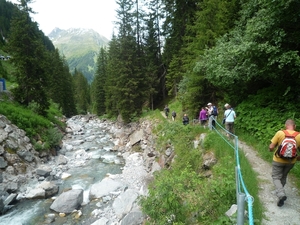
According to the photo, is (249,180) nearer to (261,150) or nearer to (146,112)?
(261,150)

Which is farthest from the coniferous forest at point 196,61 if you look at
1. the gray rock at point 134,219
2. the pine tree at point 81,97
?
the pine tree at point 81,97

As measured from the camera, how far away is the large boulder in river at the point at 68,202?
10680 mm

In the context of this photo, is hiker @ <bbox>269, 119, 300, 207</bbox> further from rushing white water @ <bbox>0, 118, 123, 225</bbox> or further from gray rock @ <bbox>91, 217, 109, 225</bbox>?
rushing white water @ <bbox>0, 118, 123, 225</bbox>

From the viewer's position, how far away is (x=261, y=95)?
10.8 m

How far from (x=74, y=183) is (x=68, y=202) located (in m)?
3.42

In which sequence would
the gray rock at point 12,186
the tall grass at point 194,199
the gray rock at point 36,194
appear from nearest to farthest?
the tall grass at point 194,199 → the gray rock at point 36,194 → the gray rock at point 12,186

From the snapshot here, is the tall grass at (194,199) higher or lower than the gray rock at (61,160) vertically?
higher

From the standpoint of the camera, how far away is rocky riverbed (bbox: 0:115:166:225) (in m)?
10.3

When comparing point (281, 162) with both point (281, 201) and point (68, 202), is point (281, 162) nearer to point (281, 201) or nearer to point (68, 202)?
point (281, 201)

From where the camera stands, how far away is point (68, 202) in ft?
35.8

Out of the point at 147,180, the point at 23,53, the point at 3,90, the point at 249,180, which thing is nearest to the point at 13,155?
the point at 147,180

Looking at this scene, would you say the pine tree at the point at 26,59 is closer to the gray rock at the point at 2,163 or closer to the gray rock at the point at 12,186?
the gray rock at the point at 2,163

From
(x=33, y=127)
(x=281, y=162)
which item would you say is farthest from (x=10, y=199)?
(x=281, y=162)

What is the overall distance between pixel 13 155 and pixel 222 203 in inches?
594
